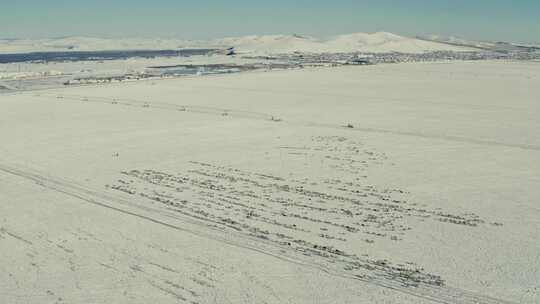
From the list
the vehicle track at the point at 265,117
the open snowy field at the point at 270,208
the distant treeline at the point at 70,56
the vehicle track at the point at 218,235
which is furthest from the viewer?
the distant treeline at the point at 70,56

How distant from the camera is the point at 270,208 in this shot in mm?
13820

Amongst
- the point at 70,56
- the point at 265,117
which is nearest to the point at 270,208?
the point at 265,117

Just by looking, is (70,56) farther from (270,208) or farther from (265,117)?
(270,208)

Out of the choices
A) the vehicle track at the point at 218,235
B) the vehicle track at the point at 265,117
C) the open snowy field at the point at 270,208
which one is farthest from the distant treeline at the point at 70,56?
the vehicle track at the point at 218,235

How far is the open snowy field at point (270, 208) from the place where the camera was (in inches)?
381

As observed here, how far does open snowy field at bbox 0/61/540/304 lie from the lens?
9688mm

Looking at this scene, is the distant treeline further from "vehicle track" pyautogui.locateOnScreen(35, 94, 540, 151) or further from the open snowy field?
the open snowy field

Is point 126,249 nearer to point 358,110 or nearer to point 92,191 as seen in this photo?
point 92,191

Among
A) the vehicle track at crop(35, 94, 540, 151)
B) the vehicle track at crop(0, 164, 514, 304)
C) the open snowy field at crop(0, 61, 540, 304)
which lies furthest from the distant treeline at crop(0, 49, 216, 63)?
the vehicle track at crop(0, 164, 514, 304)

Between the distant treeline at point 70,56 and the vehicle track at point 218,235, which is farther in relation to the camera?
the distant treeline at point 70,56

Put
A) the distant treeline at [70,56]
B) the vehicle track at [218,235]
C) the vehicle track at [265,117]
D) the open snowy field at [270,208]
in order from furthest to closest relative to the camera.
Result: the distant treeline at [70,56]
the vehicle track at [265,117]
the open snowy field at [270,208]
the vehicle track at [218,235]

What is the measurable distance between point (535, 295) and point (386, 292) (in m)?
2.43

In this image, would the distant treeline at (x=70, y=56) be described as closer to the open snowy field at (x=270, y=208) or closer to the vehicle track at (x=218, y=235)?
the open snowy field at (x=270, y=208)

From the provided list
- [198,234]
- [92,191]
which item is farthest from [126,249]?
[92,191]
